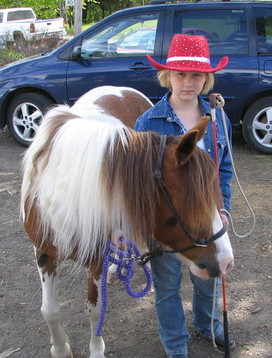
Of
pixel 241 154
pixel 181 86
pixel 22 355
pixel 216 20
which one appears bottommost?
pixel 22 355

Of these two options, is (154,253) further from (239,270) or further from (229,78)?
(229,78)

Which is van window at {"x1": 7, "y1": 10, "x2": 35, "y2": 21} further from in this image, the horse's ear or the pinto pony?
the horse's ear

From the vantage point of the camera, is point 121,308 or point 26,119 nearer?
point 121,308

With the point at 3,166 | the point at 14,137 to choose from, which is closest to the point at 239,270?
the point at 3,166

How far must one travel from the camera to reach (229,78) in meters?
5.99

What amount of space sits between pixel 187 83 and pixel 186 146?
63 centimetres

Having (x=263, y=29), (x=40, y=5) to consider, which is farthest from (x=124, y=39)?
(x=40, y=5)

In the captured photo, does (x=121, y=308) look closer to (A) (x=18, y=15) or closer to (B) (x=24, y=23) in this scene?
(B) (x=24, y=23)

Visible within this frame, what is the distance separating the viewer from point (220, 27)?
6082mm

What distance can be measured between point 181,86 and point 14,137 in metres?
4.72

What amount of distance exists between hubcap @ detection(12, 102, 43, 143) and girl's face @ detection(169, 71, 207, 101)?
4396 mm

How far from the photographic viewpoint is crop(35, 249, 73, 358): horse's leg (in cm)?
245

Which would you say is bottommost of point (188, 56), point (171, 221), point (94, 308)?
point (94, 308)

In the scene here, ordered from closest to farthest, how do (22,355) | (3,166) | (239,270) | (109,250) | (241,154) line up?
(109,250)
(22,355)
(239,270)
(3,166)
(241,154)
